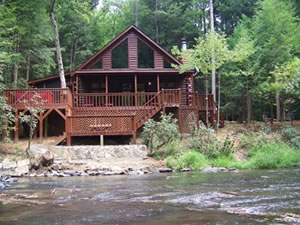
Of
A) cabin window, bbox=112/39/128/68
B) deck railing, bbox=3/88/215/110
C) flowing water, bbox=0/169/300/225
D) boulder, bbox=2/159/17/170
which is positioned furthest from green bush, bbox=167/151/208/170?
cabin window, bbox=112/39/128/68

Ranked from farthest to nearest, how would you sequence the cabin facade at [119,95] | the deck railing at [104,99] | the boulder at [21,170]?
the deck railing at [104,99] < the cabin facade at [119,95] < the boulder at [21,170]

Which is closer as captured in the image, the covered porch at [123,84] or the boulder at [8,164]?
the boulder at [8,164]

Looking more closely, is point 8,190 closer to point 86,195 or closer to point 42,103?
point 86,195

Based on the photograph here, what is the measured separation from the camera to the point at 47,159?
13359 millimetres

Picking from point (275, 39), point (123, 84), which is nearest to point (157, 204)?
point (123, 84)

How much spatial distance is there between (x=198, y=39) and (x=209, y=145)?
618 centimetres

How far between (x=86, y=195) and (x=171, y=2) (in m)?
29.3

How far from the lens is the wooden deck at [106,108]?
16.1m

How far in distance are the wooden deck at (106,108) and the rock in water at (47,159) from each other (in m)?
2.31

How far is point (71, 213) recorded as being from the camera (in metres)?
5.66

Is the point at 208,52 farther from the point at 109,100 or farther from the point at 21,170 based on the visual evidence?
the point at 21,170

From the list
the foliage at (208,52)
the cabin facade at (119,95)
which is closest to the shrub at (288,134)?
the cabin facade at (119,95)

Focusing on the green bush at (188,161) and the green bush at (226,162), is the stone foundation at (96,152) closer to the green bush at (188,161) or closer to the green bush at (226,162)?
the green bush at (188,161)

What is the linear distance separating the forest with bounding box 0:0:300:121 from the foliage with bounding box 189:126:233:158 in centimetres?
396
